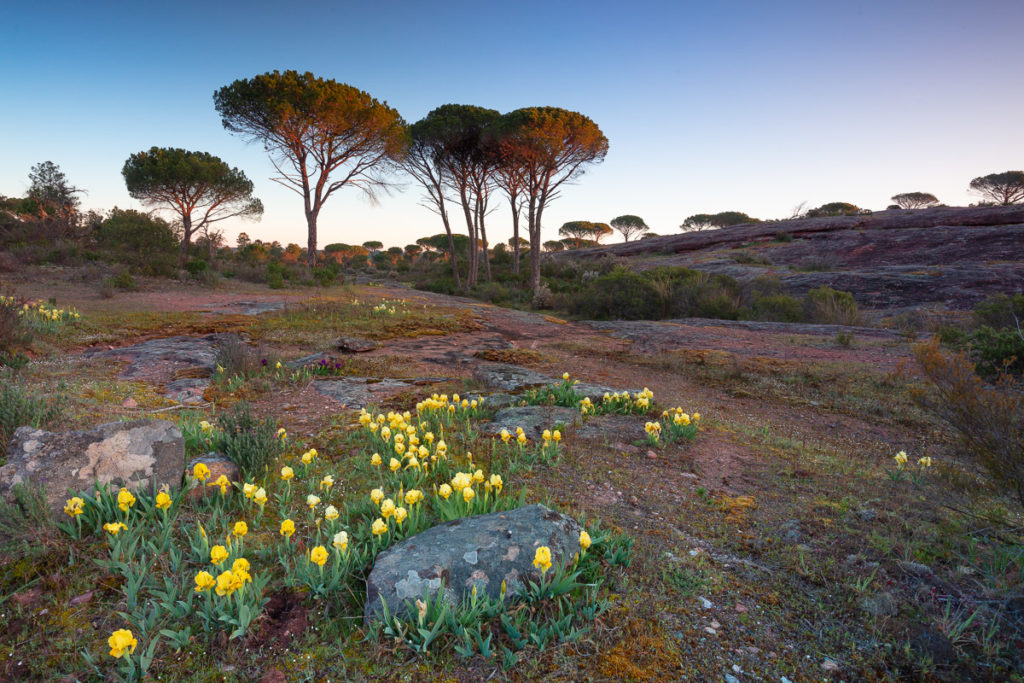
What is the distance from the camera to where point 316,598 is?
196 cm

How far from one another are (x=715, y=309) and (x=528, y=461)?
14537mm

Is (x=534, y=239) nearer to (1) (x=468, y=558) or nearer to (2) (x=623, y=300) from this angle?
(2) (x=623, y=300)

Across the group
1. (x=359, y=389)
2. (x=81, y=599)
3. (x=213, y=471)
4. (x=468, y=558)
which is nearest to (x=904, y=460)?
(x=468, y=558)

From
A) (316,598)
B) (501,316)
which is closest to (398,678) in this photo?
(316,598)

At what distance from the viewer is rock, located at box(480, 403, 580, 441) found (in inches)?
162

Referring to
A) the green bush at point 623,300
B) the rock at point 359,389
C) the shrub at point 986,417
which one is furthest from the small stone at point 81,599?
the green bush at point 623,300

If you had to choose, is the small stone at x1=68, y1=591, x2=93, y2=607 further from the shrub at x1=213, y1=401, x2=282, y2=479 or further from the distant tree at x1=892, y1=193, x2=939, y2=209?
the distant tree at x1=892, y1=193, x2=939, y2=209

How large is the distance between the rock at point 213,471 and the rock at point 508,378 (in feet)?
10.5

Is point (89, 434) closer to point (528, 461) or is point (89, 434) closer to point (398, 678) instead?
point (398, 678)

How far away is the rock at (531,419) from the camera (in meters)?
4.11

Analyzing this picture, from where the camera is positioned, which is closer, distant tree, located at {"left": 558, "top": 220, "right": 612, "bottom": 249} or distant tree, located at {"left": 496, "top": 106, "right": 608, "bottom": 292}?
distant tree, located at {"left": 496, "top": 106, "right": 608, "bottom": 292}

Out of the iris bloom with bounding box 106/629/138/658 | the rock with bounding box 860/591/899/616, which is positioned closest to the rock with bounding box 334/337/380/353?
the iris bloom with bounding box 106/629/138/658

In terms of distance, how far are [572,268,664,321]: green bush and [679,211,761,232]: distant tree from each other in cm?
→ 4086

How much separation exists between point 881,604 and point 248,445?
3676 mm
